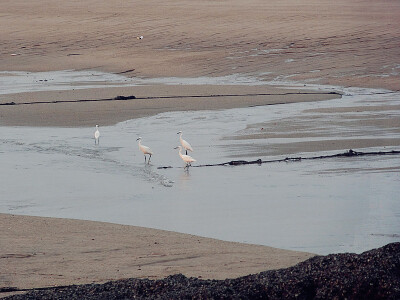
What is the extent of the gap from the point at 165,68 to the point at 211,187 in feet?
55.0

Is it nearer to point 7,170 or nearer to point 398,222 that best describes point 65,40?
point 7,170

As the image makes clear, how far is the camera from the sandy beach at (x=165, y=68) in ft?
22.8

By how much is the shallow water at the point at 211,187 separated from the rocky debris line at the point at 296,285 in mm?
1941

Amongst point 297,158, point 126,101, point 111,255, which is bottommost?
point 126,101

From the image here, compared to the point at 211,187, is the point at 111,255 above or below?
above

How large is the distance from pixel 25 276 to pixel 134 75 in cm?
2019

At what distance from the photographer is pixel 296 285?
17.1ft

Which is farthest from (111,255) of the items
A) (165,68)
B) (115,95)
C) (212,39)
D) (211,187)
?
(212,39)

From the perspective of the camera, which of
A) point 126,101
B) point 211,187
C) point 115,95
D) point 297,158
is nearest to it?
point 211,187

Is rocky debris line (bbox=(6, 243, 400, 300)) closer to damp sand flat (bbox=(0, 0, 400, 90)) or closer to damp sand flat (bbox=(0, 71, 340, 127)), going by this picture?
damp sand flat (bbox=(0, 71, 340, 127))

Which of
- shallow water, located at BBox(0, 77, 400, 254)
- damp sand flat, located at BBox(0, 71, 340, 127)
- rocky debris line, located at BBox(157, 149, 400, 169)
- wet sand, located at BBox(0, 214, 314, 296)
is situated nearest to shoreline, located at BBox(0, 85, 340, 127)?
damp sand flat, located at BBox(0, 71, 340, 127)

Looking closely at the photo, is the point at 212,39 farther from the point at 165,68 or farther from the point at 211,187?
the point at 211,187

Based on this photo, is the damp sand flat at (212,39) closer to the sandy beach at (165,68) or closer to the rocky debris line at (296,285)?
the sandy beach at (165,68)

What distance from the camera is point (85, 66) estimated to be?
28391 millimetres
